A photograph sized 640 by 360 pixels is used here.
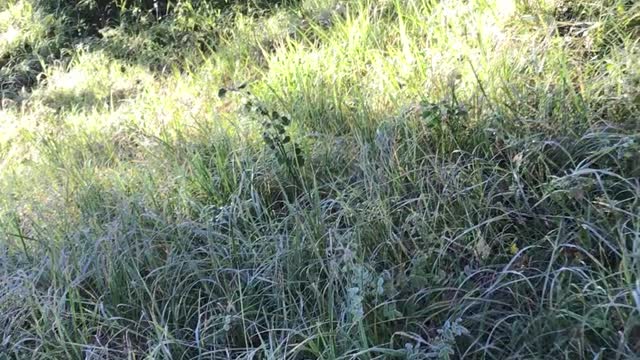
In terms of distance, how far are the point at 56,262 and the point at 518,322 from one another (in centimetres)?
200

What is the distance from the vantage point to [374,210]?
8.97ft

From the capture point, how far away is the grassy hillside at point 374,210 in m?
2.29

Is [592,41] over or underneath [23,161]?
over

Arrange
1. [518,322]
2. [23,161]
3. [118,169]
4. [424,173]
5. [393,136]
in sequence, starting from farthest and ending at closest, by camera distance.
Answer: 1. [23,161]
2. [118,169]
3. [393,136]
4. [424,173]
5. [518,322]

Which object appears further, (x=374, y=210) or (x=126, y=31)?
(x=126, y=31)

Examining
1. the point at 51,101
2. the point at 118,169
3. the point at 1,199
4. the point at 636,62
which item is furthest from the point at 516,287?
the point at 51,101

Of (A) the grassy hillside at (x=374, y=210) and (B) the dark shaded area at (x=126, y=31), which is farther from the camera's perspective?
(B) the dark shaded area at (x=126, y=31)

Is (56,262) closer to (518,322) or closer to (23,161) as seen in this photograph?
(518,322)

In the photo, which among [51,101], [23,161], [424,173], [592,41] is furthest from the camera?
[51,101]

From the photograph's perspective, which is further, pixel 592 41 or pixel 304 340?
pixel 592 41

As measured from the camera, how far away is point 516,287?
231 centimetres

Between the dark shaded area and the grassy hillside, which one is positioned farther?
the dark shaded area

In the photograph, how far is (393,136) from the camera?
3.16m

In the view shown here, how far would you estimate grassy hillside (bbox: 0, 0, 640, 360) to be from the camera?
7.50 ft
